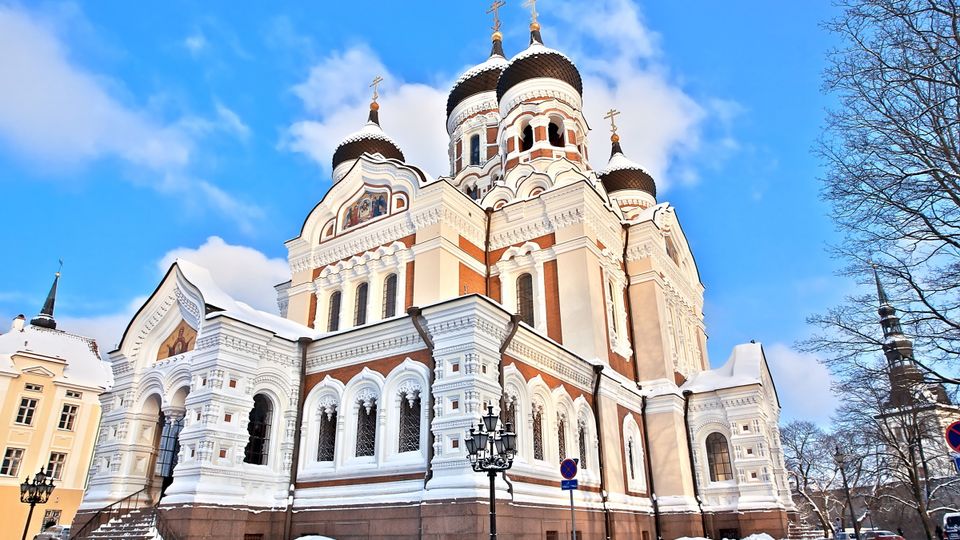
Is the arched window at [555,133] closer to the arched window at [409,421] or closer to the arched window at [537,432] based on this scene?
the arched window at [537,432]

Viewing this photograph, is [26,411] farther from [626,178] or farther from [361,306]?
[626,178]

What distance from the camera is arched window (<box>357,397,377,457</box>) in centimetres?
1182

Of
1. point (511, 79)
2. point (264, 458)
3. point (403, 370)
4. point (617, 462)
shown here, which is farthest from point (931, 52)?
point (511, 79)

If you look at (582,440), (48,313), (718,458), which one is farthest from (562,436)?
(48,313)

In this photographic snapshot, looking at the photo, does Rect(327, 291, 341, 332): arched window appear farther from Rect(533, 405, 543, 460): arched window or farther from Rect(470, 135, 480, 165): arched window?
Rect(470, 135, 480, 165): arched window

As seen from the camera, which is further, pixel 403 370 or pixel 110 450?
Result: pixel 110 450

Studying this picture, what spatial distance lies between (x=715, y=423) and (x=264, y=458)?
12.0 m

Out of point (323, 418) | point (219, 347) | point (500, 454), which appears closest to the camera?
point (500, 454)

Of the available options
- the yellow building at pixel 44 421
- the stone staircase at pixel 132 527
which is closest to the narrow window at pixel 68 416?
the yellow building at pixel 44 421

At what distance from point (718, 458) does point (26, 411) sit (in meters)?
26.4

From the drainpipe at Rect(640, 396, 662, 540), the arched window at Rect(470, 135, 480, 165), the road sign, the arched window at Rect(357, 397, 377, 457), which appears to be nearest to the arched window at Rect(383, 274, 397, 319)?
the arched window at Rect(357, 397, 377, 457)

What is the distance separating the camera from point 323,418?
12539 mm

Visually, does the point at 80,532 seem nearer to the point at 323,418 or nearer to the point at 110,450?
the point at 110,450

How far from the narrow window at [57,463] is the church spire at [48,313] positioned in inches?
423
